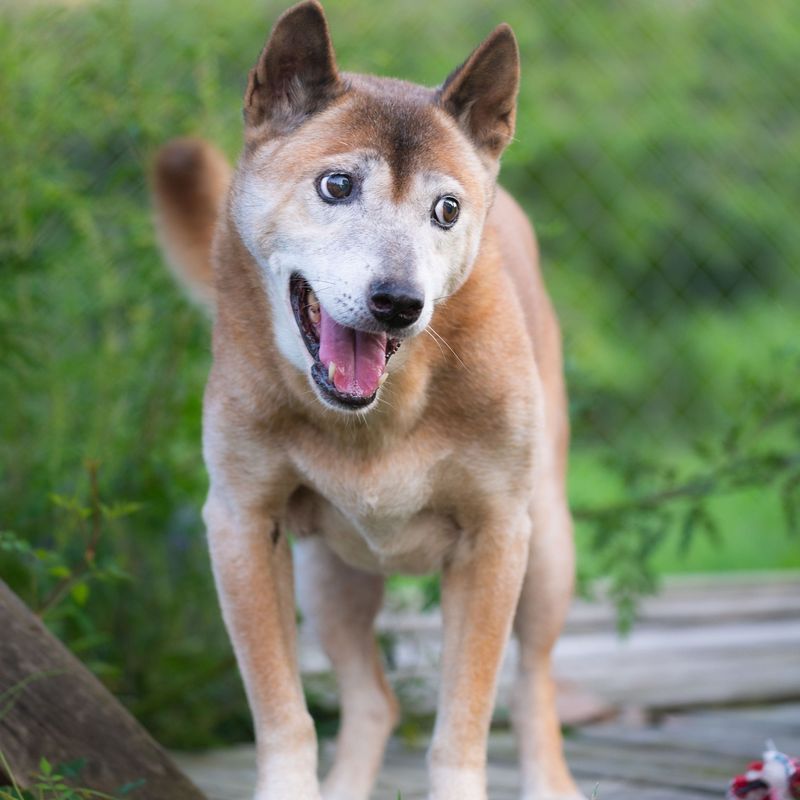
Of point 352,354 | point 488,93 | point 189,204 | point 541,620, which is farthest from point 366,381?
point 189,204

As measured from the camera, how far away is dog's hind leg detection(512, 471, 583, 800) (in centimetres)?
293

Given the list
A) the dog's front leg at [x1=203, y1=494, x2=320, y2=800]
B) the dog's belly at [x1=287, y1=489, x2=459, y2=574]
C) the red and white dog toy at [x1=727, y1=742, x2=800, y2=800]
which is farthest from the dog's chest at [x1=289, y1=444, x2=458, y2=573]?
the red and white dog toy at [x1=727, y1=742, x2=800, y2=800]

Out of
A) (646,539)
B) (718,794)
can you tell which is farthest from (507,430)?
(646,539)

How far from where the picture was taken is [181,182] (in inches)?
126

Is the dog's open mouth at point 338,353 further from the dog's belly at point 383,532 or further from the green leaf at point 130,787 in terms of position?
the green leaf at point 130,787

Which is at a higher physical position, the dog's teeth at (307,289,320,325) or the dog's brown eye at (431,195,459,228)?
the dog's brown eye at (431,195,459,228)

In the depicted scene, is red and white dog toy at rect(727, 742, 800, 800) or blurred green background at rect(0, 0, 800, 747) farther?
blurred green background at rect(0, 0, 800, 747)

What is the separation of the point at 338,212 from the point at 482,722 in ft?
3.21

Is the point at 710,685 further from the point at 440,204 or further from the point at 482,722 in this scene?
the point at 440,204

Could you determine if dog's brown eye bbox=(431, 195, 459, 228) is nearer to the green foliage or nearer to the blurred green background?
the blurred green background

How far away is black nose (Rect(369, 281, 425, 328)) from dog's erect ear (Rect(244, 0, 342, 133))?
482 millimetres

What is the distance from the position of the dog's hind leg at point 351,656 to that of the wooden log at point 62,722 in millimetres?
580

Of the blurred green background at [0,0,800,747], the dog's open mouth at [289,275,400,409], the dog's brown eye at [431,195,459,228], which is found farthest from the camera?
the blurred green background at [0,0,800,747]

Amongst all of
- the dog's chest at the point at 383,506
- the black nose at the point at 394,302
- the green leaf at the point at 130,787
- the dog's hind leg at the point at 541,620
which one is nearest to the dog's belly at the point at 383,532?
the dog's chest at the point at 383,506
